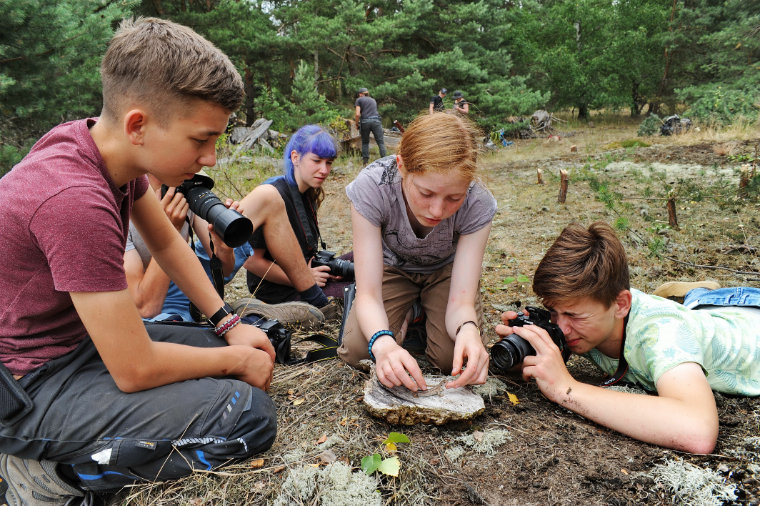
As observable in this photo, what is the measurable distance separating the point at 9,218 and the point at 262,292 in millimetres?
2080

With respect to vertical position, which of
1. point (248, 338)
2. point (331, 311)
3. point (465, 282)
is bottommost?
point (331, 311)

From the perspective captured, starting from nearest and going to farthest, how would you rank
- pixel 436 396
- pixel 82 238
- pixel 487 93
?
pixel 82 238 < pixel 436 396 < pixel 487 93

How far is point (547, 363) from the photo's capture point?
6.11 ft

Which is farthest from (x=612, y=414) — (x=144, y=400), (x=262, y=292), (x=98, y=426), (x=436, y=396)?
(x=262, y=292)

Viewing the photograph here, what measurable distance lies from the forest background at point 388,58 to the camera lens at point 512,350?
16.6ft

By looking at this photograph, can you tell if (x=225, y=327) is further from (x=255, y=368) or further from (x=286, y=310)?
(x=286, y=310)

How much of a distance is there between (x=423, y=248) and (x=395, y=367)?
751 mm

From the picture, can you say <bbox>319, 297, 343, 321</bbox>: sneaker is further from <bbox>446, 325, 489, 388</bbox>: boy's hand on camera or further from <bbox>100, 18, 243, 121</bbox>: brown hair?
<bbox>100, 18, 243, 121</bbox>: brown hair

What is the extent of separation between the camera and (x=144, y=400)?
149cm

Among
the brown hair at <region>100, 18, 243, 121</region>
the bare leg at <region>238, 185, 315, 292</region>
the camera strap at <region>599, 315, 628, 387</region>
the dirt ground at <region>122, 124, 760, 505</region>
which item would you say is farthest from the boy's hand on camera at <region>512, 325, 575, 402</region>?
the bare leg at <region>238, 185, 315, 292</region>

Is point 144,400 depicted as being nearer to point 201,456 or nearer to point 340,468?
point 201,456

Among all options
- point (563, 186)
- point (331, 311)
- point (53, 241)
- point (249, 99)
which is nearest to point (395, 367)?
point (53, 241)

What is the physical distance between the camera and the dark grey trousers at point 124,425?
142 centimetres

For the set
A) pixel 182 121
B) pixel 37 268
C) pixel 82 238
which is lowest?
pixel 37 268
